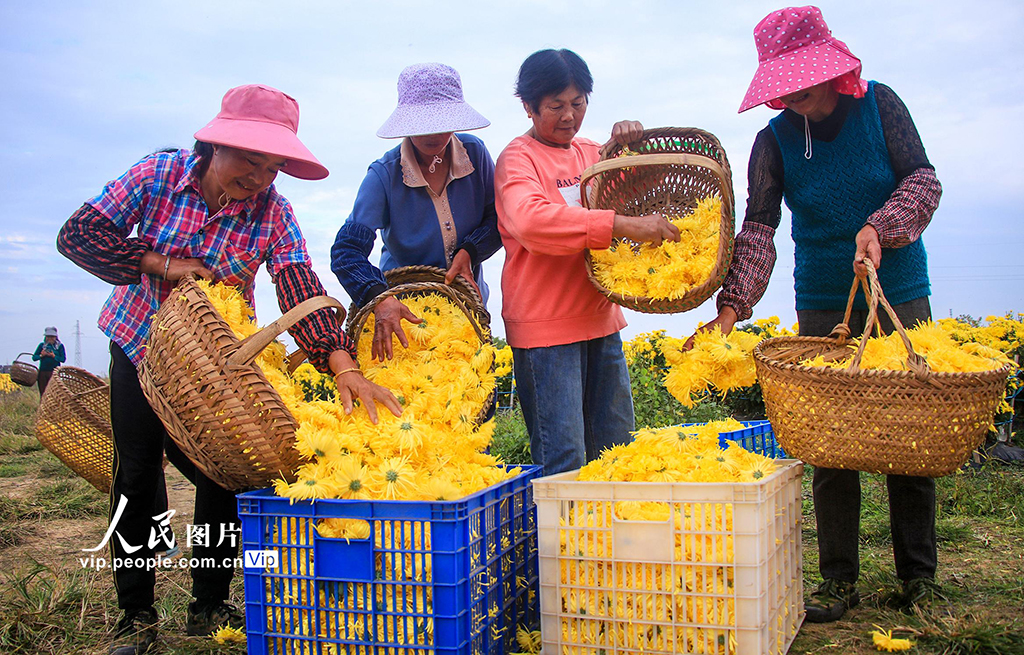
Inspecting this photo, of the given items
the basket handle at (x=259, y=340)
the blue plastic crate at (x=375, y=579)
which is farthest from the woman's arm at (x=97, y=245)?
the blue plastic crate at (x=375, y=579)

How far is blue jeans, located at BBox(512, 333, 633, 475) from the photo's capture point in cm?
296

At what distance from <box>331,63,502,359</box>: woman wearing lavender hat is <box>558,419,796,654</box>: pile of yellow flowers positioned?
1166 mm

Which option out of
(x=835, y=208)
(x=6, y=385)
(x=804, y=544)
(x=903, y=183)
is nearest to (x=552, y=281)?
(x=835, y=208)

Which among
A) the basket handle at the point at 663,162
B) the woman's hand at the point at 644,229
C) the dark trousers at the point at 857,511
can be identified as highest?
the basket handle at the point at 663,162

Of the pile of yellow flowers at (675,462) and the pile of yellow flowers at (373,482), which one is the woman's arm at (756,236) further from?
the pile of yellow flowers at (373,482)

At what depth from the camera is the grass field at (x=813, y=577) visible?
2.69 meters

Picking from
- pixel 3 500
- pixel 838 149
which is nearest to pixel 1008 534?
pixel 838 149

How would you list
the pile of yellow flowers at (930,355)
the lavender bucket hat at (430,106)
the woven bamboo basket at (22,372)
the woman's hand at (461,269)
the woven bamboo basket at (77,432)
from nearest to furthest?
the pile of yellow flowers at (930,355) → the lavender bucket hat at (430,106) → the woman's hand at (461,269) → the woven bamboo basket at (77,432) → the woven bamboo basket at (22,372)

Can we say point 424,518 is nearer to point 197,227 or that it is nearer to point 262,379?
point 262,379

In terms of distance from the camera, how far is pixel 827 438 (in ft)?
7.82

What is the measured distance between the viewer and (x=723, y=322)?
9.46ft

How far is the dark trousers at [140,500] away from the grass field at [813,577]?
0.23 meters

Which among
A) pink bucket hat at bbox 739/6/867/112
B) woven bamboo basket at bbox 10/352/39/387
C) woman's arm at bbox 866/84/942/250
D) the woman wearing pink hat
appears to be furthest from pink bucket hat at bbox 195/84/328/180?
woven bamboo basket at bbox 10/352/39/387

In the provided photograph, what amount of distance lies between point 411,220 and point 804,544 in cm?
275
